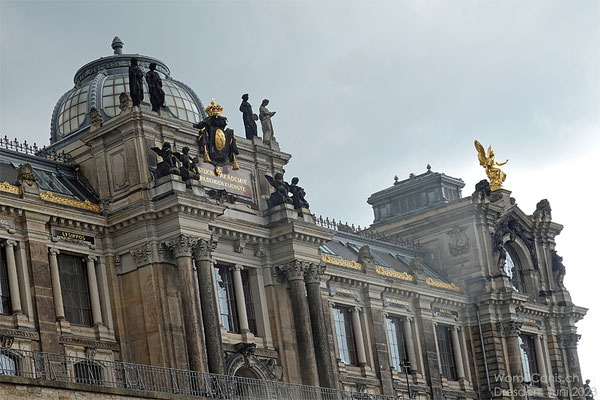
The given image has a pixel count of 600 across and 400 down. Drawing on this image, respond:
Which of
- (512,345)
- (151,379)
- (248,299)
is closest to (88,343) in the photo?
(151,379)

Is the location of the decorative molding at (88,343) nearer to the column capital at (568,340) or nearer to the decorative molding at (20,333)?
the decorative molding at (20,333)

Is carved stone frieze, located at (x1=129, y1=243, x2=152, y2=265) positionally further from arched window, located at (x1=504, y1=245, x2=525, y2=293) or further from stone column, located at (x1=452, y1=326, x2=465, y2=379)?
arched window, located at (x1=504, y1=245, x2=525, y2=293)

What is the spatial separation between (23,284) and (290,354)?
12539 mm

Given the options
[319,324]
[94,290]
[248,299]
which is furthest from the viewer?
[248,299]

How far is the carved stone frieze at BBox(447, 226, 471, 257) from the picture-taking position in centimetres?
7469

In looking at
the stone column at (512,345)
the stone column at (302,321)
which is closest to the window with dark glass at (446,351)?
the stone column at (512,345)

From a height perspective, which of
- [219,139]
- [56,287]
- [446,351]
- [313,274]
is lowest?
[446,351]

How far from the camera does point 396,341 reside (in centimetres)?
6669

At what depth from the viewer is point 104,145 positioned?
178 ft

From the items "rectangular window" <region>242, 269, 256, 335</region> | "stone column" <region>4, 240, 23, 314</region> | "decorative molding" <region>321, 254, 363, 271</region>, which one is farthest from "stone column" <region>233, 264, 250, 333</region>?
"stone column" <region>4, 240, 23, 314</region>

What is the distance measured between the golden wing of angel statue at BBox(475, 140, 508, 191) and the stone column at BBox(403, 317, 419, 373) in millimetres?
12933

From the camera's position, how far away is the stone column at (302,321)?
54781 mm

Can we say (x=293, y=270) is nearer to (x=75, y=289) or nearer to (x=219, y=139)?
(x=219, y=139)

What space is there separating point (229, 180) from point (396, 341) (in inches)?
595
